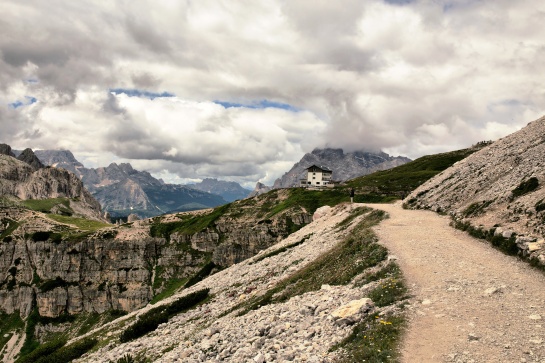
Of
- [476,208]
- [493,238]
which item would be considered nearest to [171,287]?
[476,208]

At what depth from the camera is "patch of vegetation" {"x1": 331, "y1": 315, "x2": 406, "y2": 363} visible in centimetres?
1252

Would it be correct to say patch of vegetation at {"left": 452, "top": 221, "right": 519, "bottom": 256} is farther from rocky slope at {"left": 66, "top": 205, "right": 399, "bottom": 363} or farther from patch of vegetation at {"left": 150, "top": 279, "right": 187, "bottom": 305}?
patch of vegetation at {"left": 150, "top": 279, "right": 187, "bottom": 305}

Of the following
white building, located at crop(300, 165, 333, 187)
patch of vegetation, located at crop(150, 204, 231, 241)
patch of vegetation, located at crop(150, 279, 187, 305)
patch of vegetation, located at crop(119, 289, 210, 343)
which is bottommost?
patch of vegetation, located at crop(150, 279, 187, 305)

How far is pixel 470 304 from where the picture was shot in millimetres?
A: 15805

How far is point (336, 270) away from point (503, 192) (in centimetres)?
1951

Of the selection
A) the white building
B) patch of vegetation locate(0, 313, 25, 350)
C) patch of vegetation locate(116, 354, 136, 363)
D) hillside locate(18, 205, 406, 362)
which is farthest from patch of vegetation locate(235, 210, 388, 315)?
patch of vegetation locate(0, 313, 25, 350)

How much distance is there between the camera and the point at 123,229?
192125mm

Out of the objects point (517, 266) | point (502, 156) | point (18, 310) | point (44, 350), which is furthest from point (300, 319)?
point (18, 310)

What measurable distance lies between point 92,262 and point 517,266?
19280cm

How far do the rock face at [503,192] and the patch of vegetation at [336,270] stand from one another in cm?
967

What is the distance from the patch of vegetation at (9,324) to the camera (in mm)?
165500

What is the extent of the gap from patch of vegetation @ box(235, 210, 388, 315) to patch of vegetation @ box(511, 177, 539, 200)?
1317cm

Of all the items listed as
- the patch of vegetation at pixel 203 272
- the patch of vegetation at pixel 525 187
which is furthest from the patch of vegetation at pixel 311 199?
the patch of vegetation at pixel 525 187

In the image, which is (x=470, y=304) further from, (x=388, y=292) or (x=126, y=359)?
(x=126, y=359)
